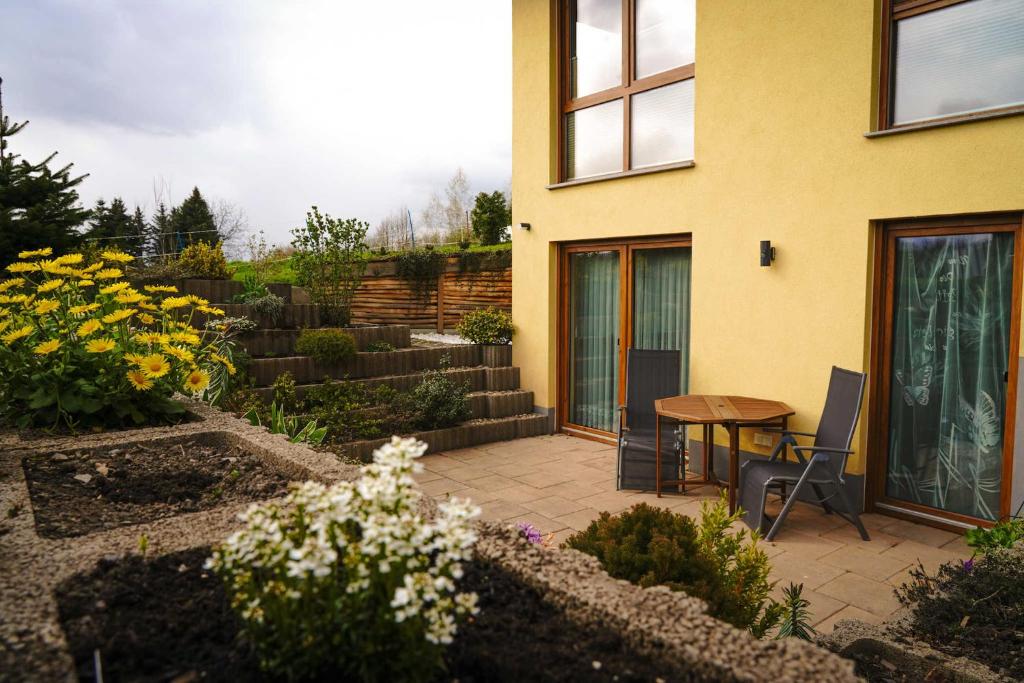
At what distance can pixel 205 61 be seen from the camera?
43.5 feet

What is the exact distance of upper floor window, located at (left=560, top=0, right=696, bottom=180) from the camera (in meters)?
6.07

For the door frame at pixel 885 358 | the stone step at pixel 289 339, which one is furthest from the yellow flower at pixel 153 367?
the door frame at pixel 885 358

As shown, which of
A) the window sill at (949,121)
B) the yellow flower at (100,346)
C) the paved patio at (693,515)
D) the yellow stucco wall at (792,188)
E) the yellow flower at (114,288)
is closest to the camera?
the yellow flower at (100,346)

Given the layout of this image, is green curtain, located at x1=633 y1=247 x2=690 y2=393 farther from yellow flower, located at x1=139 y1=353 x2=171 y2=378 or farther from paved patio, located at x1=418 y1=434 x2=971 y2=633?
yellow flower, located at x1=139 y1=353 x2=171 y2=378

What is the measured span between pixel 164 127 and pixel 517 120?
17.7 meters

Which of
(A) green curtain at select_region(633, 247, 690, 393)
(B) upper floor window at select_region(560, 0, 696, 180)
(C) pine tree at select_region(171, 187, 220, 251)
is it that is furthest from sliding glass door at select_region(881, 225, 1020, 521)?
(C) pine tree at select_region(171, 187, 220, 251)

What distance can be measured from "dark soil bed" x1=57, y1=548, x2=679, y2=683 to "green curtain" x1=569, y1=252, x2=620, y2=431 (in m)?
5.28

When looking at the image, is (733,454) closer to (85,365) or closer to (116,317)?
(116,317)

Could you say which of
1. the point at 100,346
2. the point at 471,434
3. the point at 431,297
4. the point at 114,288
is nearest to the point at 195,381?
the point at 100,346

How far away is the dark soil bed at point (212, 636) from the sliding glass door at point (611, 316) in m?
4.67

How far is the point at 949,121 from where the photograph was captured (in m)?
4.19

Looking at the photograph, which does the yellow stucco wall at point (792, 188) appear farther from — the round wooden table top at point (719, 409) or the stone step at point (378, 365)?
the stone step at point (378, 365)

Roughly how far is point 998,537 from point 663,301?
3605 mm

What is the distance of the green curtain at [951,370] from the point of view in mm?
4262
